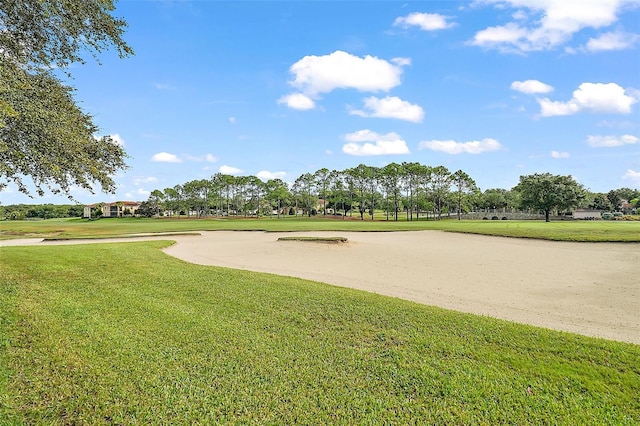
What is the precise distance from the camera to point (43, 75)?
9.52m

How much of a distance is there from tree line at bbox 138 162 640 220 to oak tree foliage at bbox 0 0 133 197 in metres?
69.1

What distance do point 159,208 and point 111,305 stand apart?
102 metres

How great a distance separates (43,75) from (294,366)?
1035cm

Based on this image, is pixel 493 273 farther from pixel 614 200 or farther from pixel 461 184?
pixel 614 200

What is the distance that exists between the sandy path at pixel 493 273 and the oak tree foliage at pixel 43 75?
292 inches

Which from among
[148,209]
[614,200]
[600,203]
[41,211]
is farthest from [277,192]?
[614,200]

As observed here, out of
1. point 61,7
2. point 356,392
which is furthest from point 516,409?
point 61,7

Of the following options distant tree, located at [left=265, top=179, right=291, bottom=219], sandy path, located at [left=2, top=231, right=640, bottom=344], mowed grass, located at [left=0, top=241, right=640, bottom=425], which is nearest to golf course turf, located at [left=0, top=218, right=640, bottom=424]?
mowed grass, located at [left=0, top=241, right=640, bottom=425]

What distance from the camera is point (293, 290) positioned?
8.89m

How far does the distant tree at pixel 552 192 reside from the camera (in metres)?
62.8

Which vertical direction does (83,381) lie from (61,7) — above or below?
below

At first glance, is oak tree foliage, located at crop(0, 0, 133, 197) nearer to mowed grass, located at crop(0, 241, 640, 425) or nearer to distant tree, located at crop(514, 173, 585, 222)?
mowed grass, located at crop(0, 241, 640, 425)

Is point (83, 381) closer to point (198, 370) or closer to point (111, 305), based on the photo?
point (198, 370)

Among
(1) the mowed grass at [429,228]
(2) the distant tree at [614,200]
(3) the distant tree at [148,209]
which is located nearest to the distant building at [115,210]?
(3) the distant tree at [148,209]
